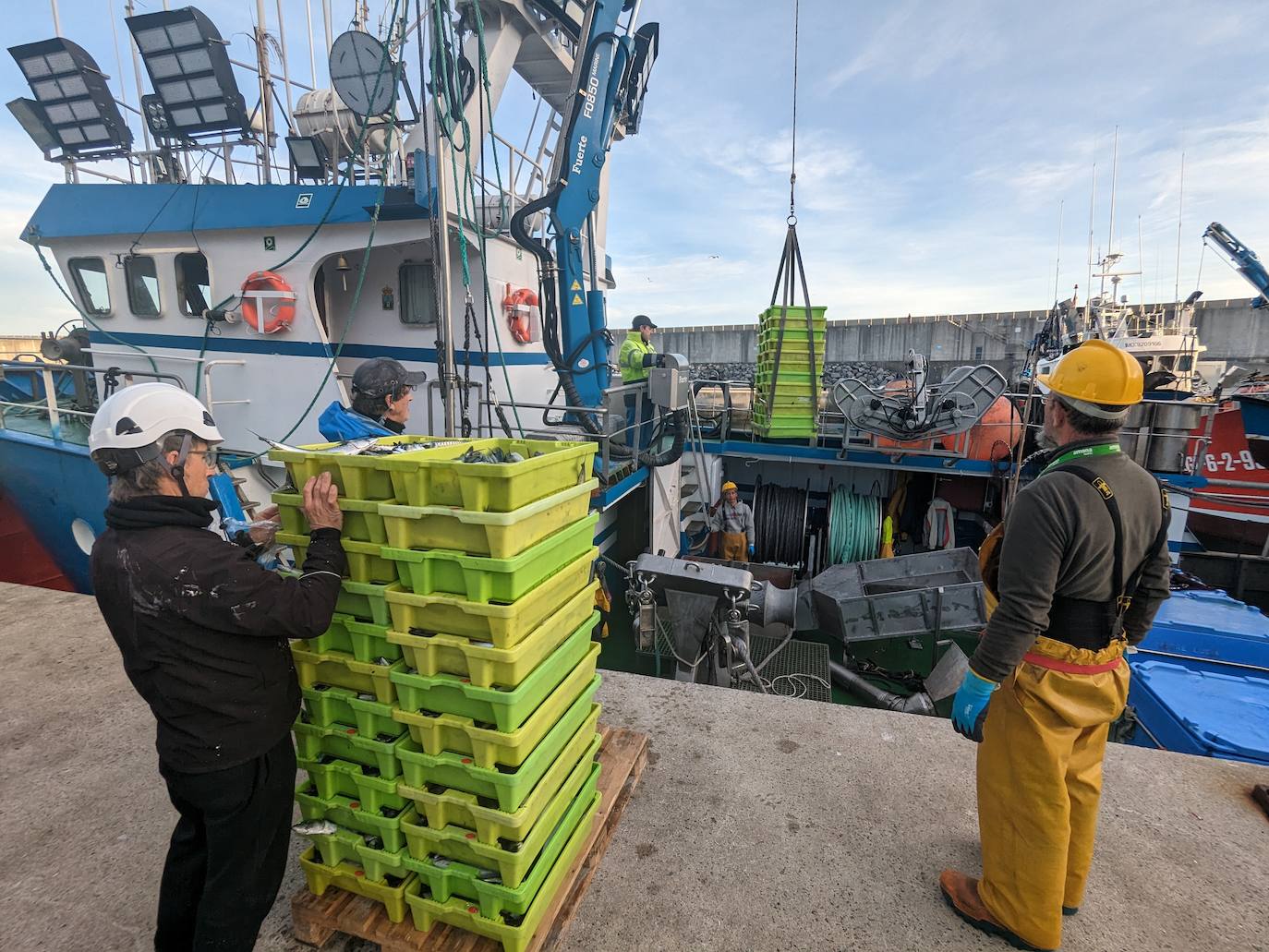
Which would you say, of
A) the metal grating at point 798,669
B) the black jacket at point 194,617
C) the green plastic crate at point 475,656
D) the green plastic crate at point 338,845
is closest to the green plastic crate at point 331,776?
the green plastic crate at point 338,845

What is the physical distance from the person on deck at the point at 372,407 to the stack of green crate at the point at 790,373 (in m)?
6.41

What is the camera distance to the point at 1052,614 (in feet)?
6.11

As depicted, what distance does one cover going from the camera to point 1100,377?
1837mm

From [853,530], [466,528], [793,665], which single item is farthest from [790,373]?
[466,528]

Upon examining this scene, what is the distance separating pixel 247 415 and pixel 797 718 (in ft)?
21.6

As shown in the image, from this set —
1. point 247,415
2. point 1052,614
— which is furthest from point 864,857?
point 247,415

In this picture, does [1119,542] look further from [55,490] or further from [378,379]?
[55,490]

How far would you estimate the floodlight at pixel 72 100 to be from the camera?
648 cm

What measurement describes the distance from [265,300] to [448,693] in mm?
5845

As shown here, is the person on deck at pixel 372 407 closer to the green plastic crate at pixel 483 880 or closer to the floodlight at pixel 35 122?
the green plastic crate at pixel 483 880

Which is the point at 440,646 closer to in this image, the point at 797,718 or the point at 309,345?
the point at 797,718

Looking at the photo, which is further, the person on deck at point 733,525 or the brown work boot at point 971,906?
the person on deck at point 733,525

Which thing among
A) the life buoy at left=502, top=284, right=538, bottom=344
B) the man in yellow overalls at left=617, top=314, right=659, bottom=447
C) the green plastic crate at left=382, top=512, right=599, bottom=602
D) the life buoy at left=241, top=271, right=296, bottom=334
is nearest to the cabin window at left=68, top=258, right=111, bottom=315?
the life buoy at left=241, top=271, right=296, bottom=334

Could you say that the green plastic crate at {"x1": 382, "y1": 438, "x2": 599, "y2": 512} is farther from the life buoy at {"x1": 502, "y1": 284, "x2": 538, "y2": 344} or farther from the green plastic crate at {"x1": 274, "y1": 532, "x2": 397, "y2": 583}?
the life buoy at {"x1": 502, "y1": 284, "x2": 538, "y2": 344}
